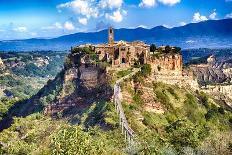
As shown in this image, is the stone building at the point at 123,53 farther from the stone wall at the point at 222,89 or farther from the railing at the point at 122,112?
the stone wall at the point at 222,89

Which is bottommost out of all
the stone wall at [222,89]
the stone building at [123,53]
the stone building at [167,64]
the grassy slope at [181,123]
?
the stone wall at [222,89]

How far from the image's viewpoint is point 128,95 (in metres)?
82.6

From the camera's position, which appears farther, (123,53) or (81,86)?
(123,53)

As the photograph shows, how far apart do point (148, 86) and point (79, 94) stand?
11149mm

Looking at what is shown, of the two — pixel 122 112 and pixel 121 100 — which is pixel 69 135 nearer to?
pixel 122 112

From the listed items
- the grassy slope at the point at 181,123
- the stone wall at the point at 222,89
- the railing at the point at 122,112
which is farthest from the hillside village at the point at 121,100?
the stone wall at the point at 222,89

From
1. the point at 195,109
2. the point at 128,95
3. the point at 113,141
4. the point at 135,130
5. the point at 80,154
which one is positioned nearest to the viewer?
the point at 80,154

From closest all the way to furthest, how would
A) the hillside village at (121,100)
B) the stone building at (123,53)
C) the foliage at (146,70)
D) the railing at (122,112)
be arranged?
the railing at (122,112)
the hillside village at (121,100)
the foliage at (146,70)
the stone building at (123,53)

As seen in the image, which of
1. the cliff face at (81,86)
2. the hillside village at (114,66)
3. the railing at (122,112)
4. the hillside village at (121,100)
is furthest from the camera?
the hillside village at (114,66)

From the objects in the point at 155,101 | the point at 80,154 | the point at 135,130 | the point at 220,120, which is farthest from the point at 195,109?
the point at 80,154

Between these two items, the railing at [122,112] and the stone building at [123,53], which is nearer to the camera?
the railing at [122,112]

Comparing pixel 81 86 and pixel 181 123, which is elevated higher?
pixel 81 86

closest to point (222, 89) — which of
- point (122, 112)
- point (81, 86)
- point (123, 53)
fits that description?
point (123, 53)

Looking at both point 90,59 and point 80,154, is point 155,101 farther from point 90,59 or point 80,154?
point 80,154
